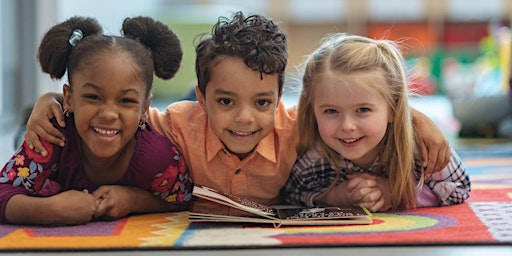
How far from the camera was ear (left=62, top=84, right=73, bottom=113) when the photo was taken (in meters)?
1.52

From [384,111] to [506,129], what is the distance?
1.85 metres

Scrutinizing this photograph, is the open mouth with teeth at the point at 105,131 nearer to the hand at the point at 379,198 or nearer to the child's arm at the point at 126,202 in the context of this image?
the child's arm at the point at 126,202

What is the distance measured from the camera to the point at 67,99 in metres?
1.54

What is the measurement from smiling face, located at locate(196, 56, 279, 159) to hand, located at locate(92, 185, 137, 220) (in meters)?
0.23

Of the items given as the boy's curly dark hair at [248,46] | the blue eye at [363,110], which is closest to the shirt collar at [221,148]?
the boy's curly dark hair at [248,46]

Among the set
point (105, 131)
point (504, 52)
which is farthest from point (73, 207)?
point (504, 52)

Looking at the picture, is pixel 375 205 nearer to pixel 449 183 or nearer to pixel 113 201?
pixel 449 183

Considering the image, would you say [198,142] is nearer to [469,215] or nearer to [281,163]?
[281,163]

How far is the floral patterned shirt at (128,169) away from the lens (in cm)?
149

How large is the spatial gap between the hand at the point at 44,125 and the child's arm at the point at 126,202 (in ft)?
0.44

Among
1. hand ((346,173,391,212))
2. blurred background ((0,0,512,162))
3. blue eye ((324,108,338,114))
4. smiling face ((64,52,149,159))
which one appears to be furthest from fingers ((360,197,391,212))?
blurred background ((0,0,512,162))

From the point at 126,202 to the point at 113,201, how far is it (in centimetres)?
4

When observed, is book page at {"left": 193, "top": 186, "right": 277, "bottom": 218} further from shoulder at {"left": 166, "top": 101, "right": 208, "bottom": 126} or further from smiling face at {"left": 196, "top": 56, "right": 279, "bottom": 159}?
shoulder at {"left": 166, "top": 101, "right": 208, "bottom": 126}

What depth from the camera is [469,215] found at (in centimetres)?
155
